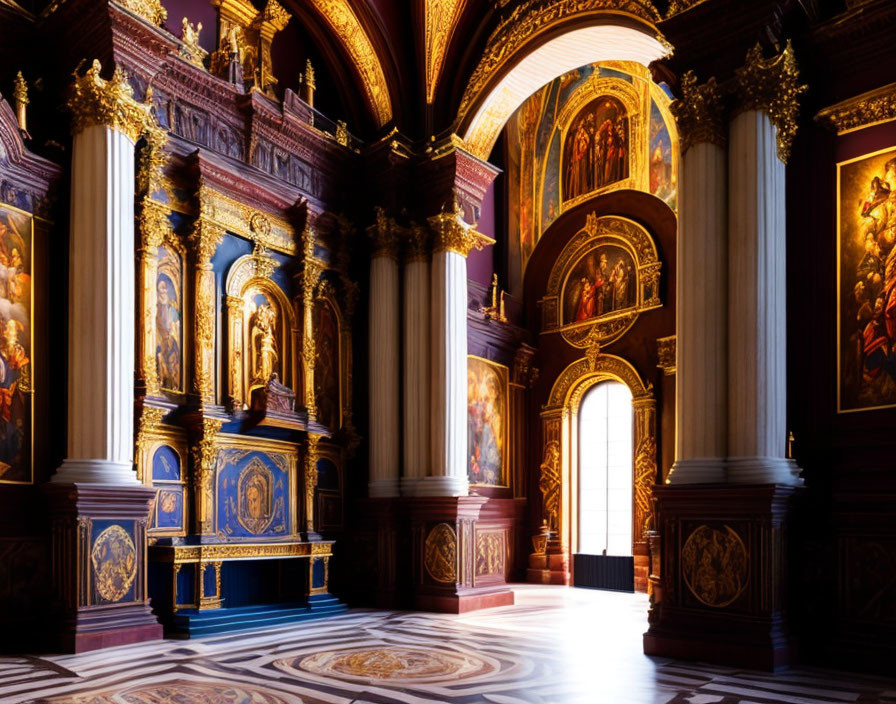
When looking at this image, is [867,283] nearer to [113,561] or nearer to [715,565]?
[715,565]

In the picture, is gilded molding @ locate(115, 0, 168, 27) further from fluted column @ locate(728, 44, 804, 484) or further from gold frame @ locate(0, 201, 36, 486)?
fluted column @ locate(728, 44, 804, 484)

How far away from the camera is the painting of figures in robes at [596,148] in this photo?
16172 mm

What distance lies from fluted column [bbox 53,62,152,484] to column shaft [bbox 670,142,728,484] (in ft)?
19.6

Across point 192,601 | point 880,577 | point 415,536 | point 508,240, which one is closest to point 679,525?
point 880,577

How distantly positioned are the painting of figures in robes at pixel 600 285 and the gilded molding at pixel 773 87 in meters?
7.29

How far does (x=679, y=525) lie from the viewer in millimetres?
8141

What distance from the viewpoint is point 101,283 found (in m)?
8.90

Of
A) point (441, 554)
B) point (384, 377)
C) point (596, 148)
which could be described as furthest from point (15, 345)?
point (596, 148)

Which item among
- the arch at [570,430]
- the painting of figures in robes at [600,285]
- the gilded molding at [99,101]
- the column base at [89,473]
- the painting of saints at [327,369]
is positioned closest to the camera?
the column base at [89,473]

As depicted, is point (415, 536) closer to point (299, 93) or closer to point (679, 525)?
point (679, 525)

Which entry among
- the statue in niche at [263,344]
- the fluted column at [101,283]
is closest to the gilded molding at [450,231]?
the statue in niche at [263,344]

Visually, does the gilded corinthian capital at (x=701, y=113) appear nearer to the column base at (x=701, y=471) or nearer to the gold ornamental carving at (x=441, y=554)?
the column base at (x=701, y=471)

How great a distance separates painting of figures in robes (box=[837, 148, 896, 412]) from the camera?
782cm

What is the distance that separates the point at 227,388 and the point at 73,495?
2.85m
